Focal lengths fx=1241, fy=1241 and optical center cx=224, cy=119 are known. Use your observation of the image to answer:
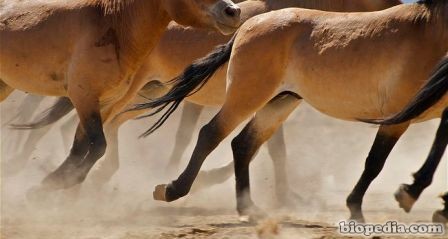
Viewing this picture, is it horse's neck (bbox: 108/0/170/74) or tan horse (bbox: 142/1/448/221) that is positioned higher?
horse's neck (bbox: 108/0/170/74)

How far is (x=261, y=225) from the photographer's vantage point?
8648mm

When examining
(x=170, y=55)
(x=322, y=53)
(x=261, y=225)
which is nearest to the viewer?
(x=261, y=225)

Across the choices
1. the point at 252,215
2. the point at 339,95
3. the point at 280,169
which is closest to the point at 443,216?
the point at 339,95

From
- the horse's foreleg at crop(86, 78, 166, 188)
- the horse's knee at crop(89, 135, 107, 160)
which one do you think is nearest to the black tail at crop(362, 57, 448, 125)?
the horse's knee at crop(89, 135, 107, 160)

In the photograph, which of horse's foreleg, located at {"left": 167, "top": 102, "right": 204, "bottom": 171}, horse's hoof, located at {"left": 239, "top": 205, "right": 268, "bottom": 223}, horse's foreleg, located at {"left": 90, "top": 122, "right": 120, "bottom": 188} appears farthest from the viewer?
horse's foreleg, located at {"left": 167, "top": 102, "right": 204, "bottom": 171}

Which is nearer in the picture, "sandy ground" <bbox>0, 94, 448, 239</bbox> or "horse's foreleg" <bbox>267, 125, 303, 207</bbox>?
"sandy ground" <bbox>0, 94, 448, 239</bbox>

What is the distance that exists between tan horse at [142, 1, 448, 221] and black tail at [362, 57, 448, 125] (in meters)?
0.31

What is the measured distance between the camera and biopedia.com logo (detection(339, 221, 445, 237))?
8383mm

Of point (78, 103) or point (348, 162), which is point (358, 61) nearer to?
point (78, 103)

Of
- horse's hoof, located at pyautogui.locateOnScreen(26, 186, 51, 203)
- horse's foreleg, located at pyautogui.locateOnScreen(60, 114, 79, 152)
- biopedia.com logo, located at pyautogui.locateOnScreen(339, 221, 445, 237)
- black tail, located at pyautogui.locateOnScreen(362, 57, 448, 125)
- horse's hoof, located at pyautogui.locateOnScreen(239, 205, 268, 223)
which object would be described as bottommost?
biopedia.com logo, located at pyautogui.locateOnScreen(339, 221, 445, 237)

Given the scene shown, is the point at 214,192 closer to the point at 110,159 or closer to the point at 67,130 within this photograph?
the point at 110,159

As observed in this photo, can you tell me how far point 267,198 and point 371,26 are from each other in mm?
2795

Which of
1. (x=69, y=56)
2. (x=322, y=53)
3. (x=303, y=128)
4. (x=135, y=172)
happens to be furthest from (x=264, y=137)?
(x=303, y=128)

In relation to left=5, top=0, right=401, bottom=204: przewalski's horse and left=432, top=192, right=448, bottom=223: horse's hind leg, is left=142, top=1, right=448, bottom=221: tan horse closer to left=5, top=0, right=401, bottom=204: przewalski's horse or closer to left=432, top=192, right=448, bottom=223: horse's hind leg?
left=432, top=192, right=448, bottom=223: horse's hind leg
